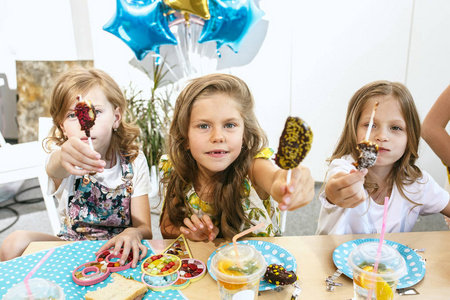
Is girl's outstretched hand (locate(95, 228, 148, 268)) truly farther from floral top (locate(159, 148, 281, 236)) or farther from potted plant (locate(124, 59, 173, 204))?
potted plant (locate(124, 59, 173, 204))

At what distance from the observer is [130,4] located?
2693mm

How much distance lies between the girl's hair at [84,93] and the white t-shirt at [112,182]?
0.19ft

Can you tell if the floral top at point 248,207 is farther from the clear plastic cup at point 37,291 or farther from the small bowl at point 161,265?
the clear plastic cup at point 37,291

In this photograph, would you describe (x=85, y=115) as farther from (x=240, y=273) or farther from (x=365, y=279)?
(x=365, y=279)

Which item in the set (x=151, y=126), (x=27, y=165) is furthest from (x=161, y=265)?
(x=151, y=126)

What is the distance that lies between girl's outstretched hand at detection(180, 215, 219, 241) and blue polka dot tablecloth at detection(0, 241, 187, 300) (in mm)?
144

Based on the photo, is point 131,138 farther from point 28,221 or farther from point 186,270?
point 28,221

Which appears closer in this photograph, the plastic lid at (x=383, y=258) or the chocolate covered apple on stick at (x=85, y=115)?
the plastic lid at (x=383, y=258)

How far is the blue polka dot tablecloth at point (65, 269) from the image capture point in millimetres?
1011

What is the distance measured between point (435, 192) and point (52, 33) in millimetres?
3880

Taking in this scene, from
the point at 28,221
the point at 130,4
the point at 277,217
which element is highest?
the point at 130,4

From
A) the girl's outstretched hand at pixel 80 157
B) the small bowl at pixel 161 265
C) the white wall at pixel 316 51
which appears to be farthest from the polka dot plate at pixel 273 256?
the white wall at pixel 316 51

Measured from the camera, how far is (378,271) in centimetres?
88

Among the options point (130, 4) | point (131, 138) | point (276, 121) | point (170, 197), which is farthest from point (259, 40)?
point (170, 197)
